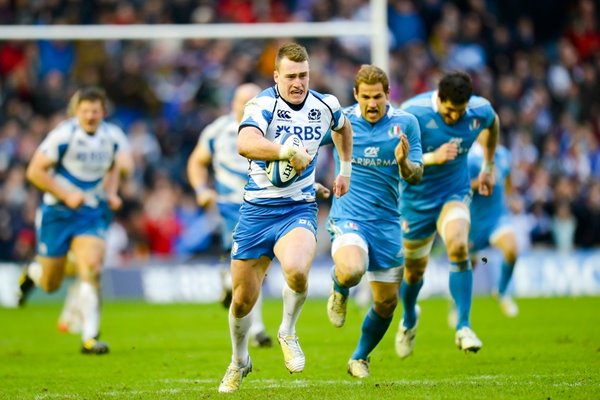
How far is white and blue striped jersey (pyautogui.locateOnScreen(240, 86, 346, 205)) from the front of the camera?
8781mm

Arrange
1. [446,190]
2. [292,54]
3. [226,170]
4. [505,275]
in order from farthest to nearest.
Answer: [505,275] < [226,170] < [446,190] < [292,54]

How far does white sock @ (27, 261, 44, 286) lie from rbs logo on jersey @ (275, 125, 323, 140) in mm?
5758

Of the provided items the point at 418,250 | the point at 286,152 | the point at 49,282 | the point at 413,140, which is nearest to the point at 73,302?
the point at 49,282

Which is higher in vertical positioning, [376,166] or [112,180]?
[376,166]

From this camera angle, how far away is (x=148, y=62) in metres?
25.0

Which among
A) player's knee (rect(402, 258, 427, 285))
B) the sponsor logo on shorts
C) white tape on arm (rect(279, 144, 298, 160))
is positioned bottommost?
player's knee (rect(402, 258, 427, 285))

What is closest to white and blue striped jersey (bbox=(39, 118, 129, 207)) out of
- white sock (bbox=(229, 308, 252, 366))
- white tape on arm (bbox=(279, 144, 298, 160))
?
white sock (bbox=(229, 308, 252, 366))

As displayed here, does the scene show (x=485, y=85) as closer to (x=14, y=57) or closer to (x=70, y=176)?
(x=14, y=57)

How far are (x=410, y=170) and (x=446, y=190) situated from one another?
209 cm

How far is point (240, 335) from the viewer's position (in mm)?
9109

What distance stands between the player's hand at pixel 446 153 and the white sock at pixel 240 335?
2.91 m

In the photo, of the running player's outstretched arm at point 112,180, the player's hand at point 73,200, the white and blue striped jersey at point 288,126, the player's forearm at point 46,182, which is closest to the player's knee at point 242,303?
the white and blue striped jersey at point 288,126

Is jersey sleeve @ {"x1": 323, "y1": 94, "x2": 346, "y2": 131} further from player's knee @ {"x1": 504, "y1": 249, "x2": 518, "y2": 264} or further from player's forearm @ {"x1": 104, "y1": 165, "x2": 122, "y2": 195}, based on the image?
player's knee @ {"x1": 504, "y1": 249, "x2": 518, "y2": 264}

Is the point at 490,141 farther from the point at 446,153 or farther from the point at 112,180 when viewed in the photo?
the point at 112,180
